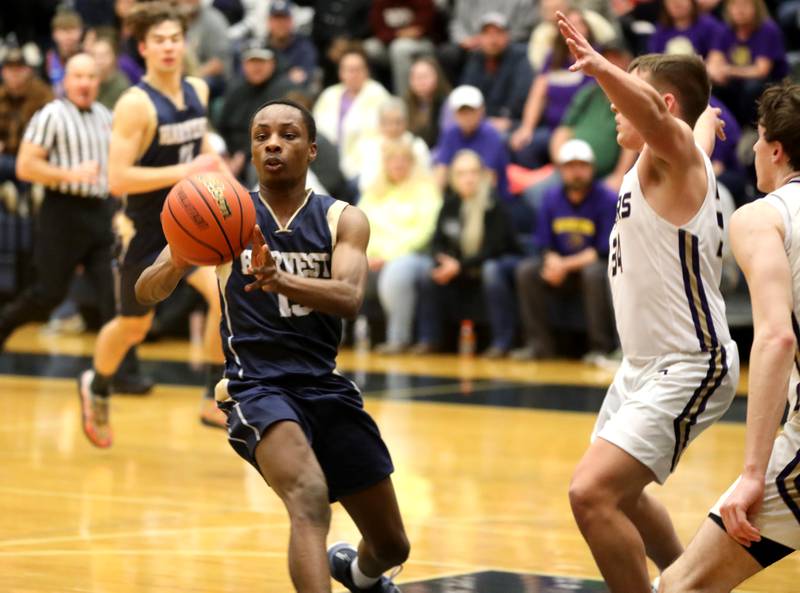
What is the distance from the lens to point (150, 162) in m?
8.35

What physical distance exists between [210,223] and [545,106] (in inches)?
387

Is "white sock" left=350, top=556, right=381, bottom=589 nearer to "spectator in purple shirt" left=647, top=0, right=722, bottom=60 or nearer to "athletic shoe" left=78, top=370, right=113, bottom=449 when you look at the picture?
"athletic shoe" left=78, top=370, right=113, bottom=449

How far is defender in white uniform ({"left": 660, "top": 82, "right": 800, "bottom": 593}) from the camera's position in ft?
12.3

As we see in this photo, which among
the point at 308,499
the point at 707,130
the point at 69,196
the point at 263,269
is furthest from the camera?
the point at 69,196

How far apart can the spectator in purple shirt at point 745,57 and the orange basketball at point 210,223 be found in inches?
344

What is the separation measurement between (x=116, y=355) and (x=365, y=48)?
25.5ft

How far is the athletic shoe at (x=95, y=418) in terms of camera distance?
26.9 feet

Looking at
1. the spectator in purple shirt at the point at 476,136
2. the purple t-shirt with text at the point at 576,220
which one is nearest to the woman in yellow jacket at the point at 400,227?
the spectator in purple shirt at the point at 476,136

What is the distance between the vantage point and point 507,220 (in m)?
13.1

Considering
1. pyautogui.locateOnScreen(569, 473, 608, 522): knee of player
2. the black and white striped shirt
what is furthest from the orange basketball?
the black and white striped shirt

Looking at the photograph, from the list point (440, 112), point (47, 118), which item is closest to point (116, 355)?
point (47, 118)

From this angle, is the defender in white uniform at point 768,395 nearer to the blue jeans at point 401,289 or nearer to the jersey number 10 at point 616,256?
the jersey number 10 at point 616,256

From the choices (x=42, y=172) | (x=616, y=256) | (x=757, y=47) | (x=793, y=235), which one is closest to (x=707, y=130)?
(x=616, y=256)

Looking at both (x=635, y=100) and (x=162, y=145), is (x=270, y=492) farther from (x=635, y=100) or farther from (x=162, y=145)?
(x=635, y=100)
